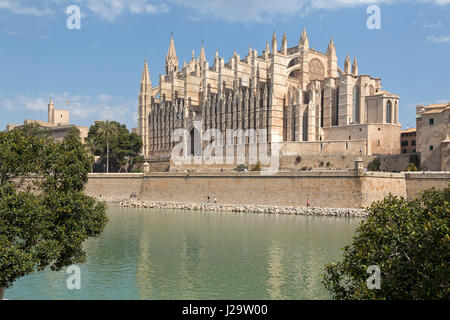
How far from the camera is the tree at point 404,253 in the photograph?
8.98 metres

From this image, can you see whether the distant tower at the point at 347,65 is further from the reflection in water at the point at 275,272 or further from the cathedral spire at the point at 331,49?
the reflection in water at the point at 275,272

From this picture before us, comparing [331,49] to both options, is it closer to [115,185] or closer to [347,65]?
[347,65]

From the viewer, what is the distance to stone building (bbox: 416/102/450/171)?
35.1 metres

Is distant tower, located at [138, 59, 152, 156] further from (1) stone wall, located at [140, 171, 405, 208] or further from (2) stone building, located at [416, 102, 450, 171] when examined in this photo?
(2) stone building, located at [416, 102, 450, 171]

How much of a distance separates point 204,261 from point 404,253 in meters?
10.9

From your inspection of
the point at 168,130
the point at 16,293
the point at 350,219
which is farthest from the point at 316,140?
the point at 16,293

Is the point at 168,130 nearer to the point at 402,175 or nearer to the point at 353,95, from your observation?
the point at 353,95

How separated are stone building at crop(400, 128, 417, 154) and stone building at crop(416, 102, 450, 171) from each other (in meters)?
7.39

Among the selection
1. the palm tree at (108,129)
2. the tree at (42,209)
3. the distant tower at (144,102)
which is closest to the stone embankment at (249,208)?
the palm tree at (108,129)

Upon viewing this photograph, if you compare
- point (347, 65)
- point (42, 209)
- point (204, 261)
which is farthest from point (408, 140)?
point (42, 209)

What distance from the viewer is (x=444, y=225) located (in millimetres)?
9055

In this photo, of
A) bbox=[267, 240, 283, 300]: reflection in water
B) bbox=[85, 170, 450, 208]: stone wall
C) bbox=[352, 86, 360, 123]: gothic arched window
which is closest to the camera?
bbox=[267, 240, 283, 300]: reflection in water

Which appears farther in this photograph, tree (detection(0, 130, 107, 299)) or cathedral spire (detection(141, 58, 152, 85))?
cathedral spire (detection(141, 58, 152, 85))

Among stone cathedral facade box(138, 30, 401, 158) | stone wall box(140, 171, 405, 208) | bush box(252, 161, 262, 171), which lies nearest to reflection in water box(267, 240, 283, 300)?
stone wall box(140, 171, 405, 208)
